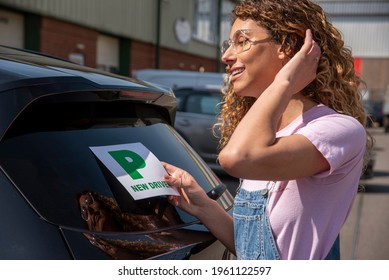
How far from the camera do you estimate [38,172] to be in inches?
59.9

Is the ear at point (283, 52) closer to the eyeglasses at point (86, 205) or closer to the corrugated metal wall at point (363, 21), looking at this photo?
the eyeglasses at point (86, 205)

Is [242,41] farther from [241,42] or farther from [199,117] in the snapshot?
[199,117]

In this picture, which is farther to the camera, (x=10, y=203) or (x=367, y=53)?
(x=367, y=53)

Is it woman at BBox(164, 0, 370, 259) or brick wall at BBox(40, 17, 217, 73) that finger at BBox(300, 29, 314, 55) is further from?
brick wall at BBox(40, 17, 217, 73)

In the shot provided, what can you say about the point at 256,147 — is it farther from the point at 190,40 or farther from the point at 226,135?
the point at 190,40

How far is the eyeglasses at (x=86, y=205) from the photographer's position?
154 cm

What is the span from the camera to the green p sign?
1709mm

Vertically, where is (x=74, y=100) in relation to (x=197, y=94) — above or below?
above

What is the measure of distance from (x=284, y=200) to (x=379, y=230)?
→ 504cm

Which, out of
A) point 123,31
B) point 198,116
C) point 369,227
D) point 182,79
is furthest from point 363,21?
point 369,227

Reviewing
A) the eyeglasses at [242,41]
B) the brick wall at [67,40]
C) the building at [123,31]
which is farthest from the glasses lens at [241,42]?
the brick wall at [67,40]

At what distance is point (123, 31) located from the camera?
16.8 m

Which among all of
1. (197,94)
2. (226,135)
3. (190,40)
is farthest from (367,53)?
(226,135)

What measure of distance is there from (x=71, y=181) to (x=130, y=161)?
23 cm
